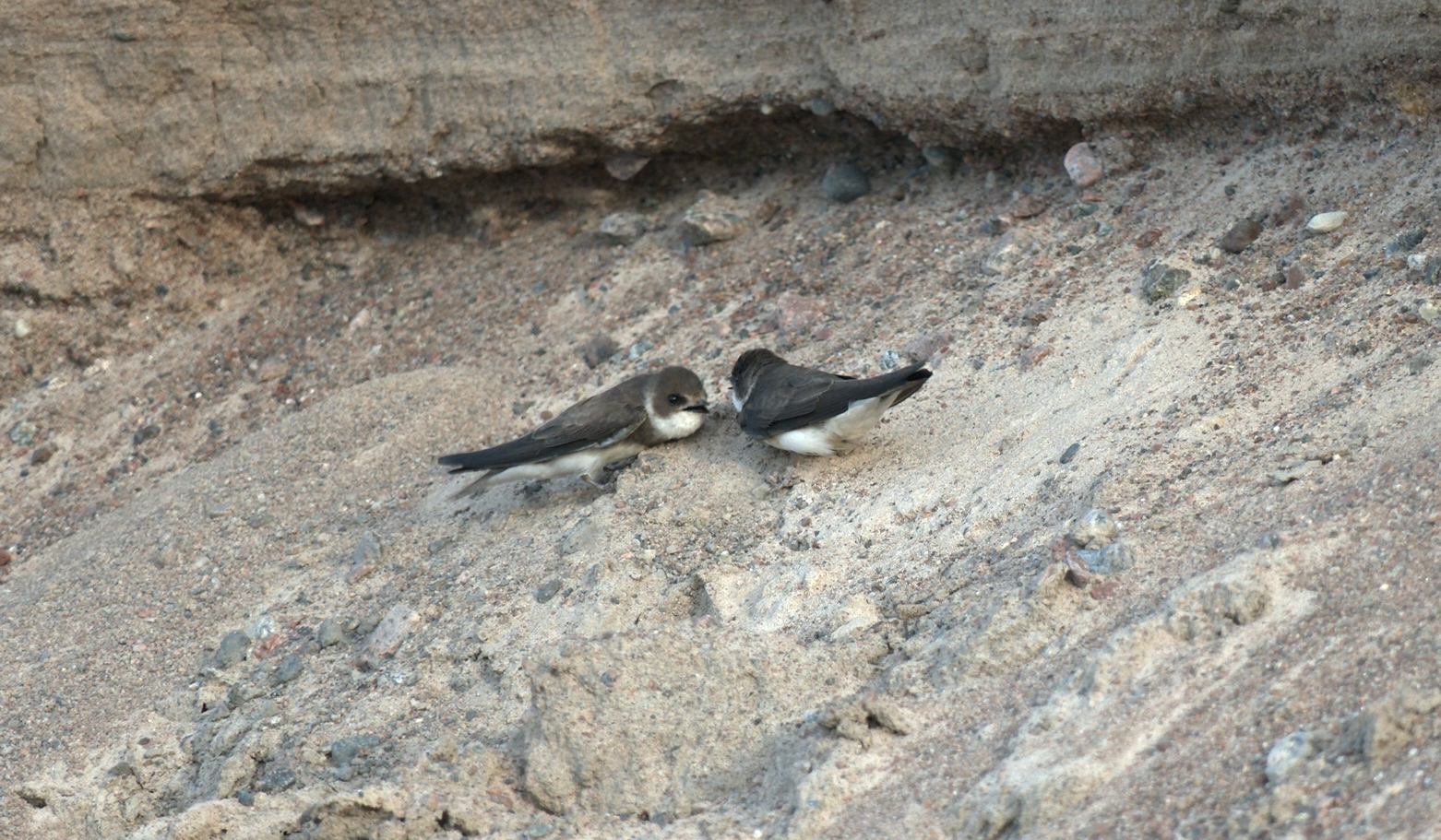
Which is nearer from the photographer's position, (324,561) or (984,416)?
(984,416)

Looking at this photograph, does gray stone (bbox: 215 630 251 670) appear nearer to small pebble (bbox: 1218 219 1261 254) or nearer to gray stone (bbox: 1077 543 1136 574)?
gray stone (bbox: 1077 543 1136 574)

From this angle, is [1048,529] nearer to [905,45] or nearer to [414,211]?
[905,45]

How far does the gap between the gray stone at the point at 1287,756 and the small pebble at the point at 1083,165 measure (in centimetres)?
322

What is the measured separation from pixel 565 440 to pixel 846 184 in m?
1.95

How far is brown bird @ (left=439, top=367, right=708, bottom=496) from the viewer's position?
5223 millimetres

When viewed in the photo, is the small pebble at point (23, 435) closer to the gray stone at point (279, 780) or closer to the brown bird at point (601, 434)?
the brown bird at point (601, 434)

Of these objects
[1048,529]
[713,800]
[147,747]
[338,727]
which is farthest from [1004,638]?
[147,747]

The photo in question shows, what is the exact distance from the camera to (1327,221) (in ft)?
15.4

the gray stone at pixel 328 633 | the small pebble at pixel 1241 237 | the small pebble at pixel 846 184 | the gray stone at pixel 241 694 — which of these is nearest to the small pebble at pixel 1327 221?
the small pebble at pixel 1241 237

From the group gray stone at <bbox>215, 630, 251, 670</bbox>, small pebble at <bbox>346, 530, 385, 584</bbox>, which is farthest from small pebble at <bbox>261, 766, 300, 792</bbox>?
small pebble at <bbox>346, 530, 385, 584</bbox>

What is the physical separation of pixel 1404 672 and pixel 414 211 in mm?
5522

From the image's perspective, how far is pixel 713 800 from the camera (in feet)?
11.3

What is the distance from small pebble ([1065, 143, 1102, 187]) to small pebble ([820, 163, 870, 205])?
3.31ft

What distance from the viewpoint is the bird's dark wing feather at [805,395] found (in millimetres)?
4492
